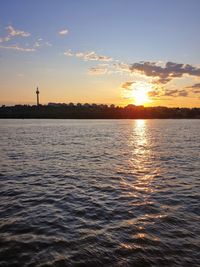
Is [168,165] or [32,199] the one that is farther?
[168,165]

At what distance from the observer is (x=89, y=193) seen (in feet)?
66.1

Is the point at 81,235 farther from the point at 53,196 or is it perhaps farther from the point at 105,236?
the point at 53,196

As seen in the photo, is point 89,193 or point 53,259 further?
point 89,193

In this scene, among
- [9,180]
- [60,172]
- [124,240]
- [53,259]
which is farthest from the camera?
[60,172]

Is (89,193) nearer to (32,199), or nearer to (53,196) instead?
(53,196)

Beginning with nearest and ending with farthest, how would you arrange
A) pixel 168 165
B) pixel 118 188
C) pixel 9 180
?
pixel 118 188 < pixel 9 180 < pixel 168 165

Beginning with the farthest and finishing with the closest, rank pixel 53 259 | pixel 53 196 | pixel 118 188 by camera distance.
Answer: pixel 118 188 < pixel 53 196 < pixel 53 259

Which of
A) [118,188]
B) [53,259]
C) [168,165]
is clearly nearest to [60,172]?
[118,188]

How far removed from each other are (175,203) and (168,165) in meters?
15.4

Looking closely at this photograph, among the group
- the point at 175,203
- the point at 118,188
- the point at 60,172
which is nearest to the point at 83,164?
the point at 60,172

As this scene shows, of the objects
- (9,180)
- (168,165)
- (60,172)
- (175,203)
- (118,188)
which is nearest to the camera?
(175,203)

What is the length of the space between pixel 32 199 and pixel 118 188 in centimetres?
660

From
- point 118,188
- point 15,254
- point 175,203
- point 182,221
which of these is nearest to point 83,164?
point 118,188

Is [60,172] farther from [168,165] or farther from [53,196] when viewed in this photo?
[168,165]
